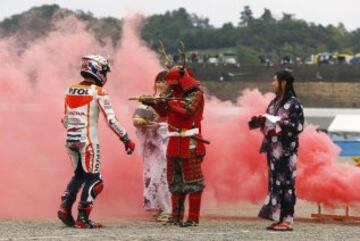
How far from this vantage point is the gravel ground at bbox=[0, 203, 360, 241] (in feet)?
37.9

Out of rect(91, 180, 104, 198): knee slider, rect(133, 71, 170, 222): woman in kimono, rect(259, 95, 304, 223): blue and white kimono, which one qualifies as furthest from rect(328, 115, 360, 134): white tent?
rect(91, 180, 104, 198): knee slider

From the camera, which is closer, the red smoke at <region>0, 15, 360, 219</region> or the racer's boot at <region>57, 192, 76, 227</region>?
the racer's boot at <region>57, 192, 76, 227</region>

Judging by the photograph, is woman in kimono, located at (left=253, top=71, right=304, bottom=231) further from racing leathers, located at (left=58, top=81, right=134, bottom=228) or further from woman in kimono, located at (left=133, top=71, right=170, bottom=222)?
woman in kimono, located at (left=133, top=71, right=170, bottom=222)

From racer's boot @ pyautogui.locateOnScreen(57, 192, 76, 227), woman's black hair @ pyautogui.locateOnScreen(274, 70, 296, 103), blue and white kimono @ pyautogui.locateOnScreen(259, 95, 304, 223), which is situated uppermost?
woman's black hair @ pyautogui.locateOnScreen(274, 70, 296, 103)

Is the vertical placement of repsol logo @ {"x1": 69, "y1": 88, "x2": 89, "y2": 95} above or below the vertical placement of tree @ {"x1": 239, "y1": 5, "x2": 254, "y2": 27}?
below

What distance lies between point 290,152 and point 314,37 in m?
112

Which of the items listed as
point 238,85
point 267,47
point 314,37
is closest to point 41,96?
point 238,85

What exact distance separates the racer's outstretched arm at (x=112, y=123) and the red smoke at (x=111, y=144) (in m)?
2.30

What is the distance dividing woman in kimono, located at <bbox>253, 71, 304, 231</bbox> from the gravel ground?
0.80 feet

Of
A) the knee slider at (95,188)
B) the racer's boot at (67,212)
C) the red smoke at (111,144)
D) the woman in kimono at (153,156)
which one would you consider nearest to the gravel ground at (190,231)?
the racer's boot at (67,212)

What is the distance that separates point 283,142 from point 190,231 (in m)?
1.28

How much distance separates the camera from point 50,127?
15.5 m

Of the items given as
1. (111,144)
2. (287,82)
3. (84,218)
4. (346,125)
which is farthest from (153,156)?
(346,125)

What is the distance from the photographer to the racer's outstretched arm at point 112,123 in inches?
484
